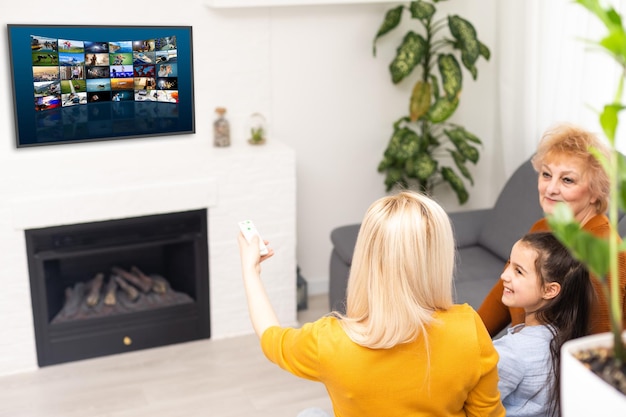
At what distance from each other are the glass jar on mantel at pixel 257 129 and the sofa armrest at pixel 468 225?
962 millimetres

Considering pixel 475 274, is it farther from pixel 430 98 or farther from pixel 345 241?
pixel 430 98

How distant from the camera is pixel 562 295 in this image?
2090 mm

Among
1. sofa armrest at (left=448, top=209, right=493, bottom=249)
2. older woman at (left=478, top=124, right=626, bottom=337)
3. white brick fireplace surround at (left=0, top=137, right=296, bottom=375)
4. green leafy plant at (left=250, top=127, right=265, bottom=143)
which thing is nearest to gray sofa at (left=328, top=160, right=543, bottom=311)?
sofa armrest at (left=448, top=209, right=493, bottom=249)

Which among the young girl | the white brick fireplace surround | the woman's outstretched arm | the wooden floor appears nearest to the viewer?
the woman's outstretched arm

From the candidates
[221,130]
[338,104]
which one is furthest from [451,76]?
[221,130]

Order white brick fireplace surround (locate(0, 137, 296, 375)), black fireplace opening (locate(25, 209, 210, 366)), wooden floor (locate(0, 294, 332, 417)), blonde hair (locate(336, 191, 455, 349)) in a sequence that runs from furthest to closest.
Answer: black fireplace opening (locate(25, 209, 210, 366)) < white brick fireplace surround (locate(0, 137, 296, 375)) < wooden floor (locate(0, 294, 332, 417)) < blonde hair (locate(336, 191, 455, 349))

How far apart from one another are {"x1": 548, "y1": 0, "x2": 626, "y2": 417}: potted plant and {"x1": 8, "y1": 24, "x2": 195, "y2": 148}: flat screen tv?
2808mm

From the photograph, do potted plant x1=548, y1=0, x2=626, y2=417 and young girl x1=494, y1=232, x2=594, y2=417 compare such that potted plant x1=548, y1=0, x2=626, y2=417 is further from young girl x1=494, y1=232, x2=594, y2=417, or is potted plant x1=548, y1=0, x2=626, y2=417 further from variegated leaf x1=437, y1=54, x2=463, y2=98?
variegated leaf x1=437, y1=54, x2=463, y2=98

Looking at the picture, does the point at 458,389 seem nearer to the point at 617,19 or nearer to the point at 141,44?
the point at 617,19

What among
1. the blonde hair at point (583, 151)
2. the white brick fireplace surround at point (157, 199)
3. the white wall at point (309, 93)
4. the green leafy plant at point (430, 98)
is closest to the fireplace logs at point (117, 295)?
the white brick fireplace surround at point (157, 199)

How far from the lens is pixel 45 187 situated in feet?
11.3

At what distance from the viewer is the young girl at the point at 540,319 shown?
6.70 feet

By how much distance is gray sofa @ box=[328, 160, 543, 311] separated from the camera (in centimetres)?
353

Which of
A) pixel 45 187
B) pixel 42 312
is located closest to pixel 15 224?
pixel 45 187
